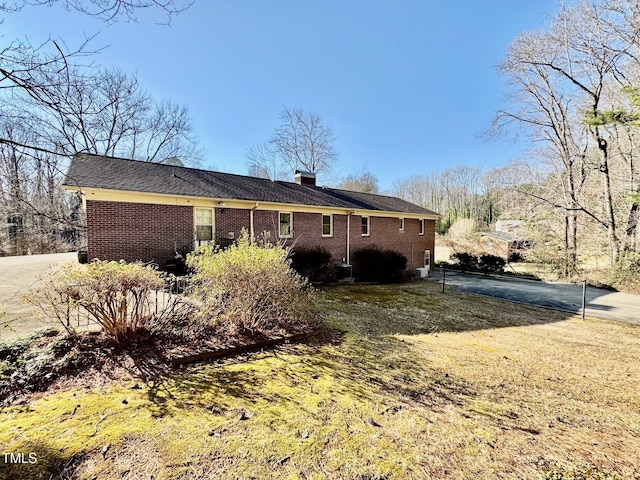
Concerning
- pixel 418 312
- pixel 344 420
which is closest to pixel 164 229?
pixel 418 312

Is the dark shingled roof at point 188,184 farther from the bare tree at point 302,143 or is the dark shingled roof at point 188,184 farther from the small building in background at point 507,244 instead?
the bare tree at point 302,143

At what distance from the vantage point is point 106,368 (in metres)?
3.73

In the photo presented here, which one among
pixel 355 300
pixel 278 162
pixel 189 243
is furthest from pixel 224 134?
pixel 355 300

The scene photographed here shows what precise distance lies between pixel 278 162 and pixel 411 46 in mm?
19534

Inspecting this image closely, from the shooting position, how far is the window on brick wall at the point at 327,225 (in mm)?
15062

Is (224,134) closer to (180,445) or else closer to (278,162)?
(278,162)

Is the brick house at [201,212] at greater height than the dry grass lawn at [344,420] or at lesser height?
greater

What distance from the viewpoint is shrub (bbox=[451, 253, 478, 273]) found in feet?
67.5

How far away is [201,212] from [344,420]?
1025cm

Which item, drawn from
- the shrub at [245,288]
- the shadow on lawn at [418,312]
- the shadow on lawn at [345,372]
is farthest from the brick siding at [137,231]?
the shadow on lawn at [345,372]

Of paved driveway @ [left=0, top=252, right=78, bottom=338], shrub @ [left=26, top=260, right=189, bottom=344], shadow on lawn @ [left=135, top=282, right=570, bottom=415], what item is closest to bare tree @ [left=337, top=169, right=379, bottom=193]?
shadow on lawn @ [left=135, top=282, right=570, bottom=415]

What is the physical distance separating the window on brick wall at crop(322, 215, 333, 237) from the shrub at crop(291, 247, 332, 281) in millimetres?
1186

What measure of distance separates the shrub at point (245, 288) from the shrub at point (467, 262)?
739 inches

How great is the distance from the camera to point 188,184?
11789 mm
